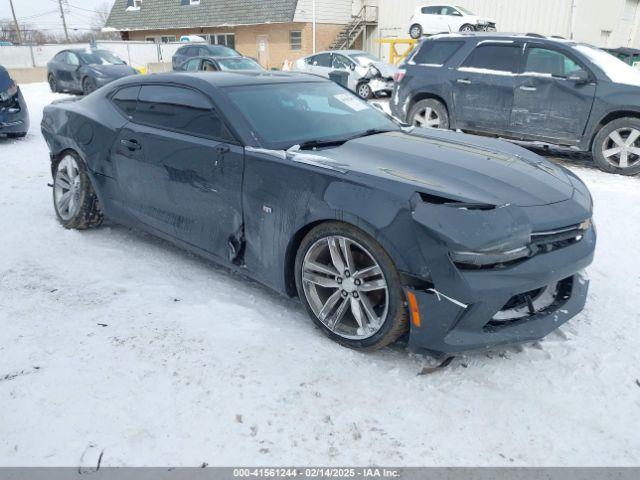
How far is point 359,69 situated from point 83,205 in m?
11.7

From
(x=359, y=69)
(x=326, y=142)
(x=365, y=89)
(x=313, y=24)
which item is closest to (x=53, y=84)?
(x=359, y=69)

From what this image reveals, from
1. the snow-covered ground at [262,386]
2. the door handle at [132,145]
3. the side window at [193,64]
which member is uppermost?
the door handle at [132,145]

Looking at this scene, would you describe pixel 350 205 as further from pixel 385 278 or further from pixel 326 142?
pixel 326 142

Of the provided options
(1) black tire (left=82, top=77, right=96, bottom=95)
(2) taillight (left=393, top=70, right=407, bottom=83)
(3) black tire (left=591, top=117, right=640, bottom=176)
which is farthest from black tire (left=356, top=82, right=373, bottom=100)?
(3) black tire (left=591, top=117, right=640, bottom=176)

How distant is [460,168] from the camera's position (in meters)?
3.01

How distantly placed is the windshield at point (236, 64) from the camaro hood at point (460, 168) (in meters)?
11.0

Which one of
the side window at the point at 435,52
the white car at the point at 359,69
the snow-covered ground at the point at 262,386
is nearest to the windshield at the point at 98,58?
the white car at the point at 359,69

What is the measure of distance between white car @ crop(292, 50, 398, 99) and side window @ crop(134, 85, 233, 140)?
10483mm

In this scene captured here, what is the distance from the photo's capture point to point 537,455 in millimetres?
2213

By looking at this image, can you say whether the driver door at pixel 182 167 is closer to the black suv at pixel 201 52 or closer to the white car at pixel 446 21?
the black suv at pixel 201 52

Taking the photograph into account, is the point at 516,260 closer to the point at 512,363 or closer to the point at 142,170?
the point at 512,363

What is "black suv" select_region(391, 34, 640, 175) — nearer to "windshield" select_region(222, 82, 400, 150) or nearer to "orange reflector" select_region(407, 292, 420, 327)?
"windshield" select_region(222, 82, 400, 150)

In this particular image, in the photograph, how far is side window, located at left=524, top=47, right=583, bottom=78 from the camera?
698 centimetres

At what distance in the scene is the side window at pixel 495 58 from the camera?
24.4 ft
